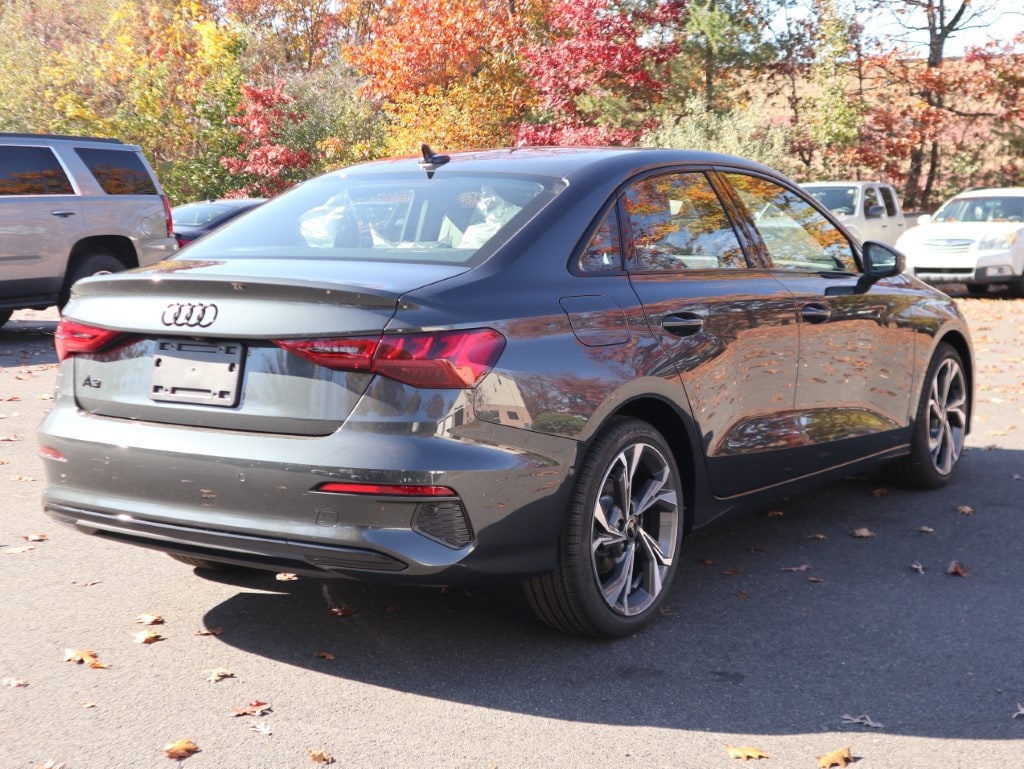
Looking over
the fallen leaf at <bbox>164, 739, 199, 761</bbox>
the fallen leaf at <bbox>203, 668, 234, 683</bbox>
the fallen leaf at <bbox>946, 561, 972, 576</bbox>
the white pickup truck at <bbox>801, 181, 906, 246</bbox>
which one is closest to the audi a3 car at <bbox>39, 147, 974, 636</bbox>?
the fallen leaf at <bbox>203, 668, 234, 683</bbox>

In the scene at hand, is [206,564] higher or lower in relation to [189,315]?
lower

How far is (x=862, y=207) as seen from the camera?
1994 centimetres

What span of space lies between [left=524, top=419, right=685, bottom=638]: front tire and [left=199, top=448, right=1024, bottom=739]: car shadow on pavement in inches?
5.2

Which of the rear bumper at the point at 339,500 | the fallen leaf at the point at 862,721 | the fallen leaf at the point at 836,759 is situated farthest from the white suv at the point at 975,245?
the fallen leaf at the point at 836,759

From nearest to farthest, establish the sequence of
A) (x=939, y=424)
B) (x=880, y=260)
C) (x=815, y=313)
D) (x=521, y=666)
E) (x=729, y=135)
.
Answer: (x=521, y=666)
(x=815, y=313)
(x=880, y=260)
(x=939, y=424)
(x=729, y=135)

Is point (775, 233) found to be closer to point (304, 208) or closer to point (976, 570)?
point (976, 570)

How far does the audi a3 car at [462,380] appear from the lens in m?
3.55

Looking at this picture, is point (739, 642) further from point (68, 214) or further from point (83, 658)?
point (68, 214)

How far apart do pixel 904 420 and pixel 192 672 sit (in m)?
3.85

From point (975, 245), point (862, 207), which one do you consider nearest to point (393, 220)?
point (975, 245)

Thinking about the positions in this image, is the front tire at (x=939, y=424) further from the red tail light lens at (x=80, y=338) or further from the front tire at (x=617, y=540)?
the red tail light lens at (x=80, y=338)

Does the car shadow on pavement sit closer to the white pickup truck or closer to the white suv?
the white suv

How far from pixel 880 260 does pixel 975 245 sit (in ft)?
45.4

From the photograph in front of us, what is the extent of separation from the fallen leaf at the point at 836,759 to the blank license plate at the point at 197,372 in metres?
1.99
